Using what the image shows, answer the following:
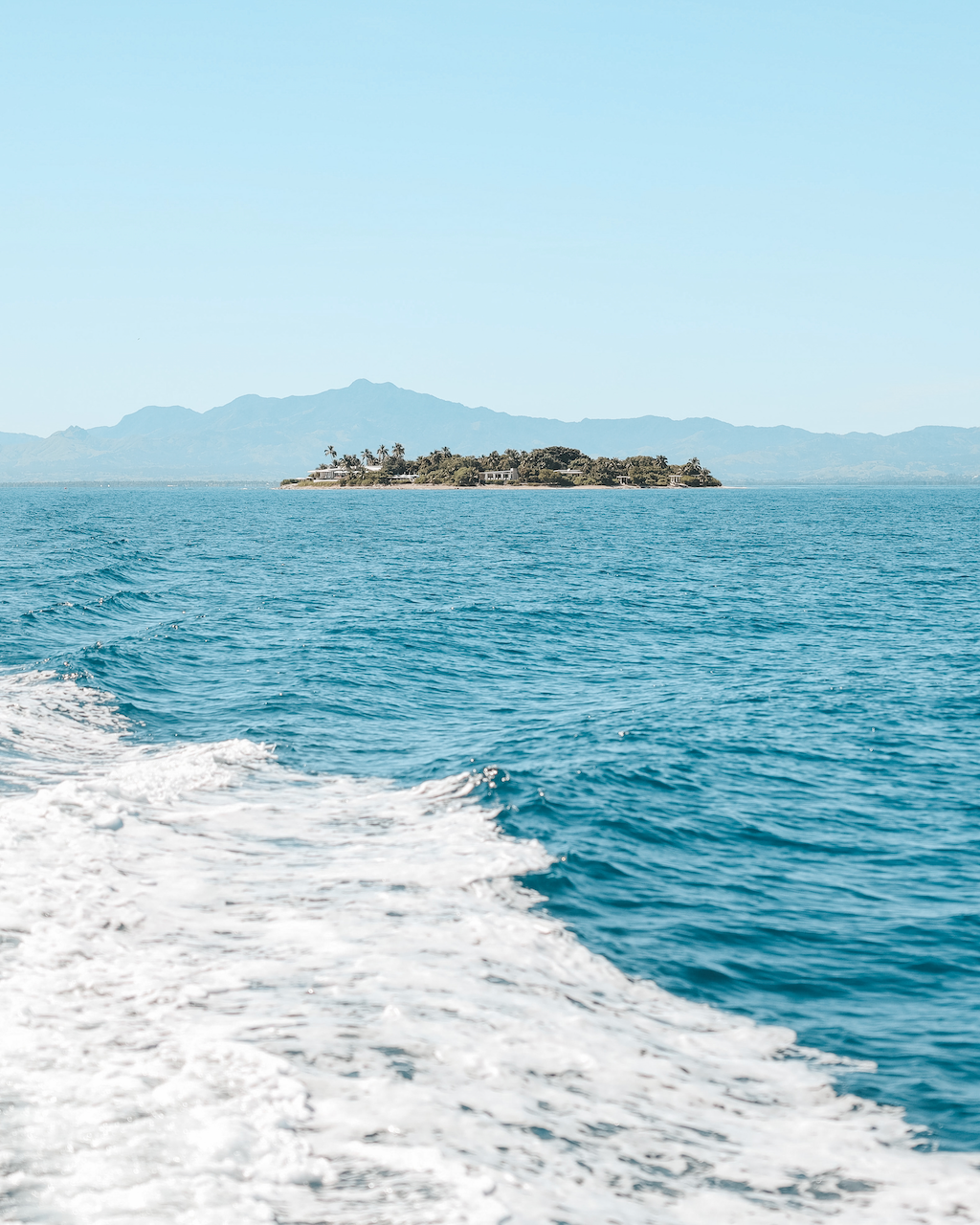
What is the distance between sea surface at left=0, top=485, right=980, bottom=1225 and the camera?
30.8 feet

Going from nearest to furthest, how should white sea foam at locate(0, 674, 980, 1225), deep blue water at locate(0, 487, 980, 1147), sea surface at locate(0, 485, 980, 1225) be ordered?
white sea foam at locate(0, 674, 980, 1225), sea surface at locate(0, 485, 980, 1225), deep blue water at locate(0, 487, 980, 1147)

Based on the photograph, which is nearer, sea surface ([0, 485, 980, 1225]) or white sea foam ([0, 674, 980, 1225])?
white sea foam ([0, 674, 980, 1225])

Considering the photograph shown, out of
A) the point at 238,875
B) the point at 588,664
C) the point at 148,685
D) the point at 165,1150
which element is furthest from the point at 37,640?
the point at 165,1150

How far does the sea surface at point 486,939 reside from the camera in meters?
9.38

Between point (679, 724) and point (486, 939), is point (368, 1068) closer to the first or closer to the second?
point (486, 939)

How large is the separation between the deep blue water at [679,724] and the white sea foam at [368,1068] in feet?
4.19

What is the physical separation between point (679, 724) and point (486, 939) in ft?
49.1

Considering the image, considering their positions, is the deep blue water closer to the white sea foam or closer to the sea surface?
the sea surface

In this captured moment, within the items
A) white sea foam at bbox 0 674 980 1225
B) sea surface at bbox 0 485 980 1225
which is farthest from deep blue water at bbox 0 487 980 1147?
white sea foam at bbox 0 674 980 1225

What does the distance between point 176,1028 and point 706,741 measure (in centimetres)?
1819

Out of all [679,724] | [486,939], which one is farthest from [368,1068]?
[679,724]

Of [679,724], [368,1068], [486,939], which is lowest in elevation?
[486,939]

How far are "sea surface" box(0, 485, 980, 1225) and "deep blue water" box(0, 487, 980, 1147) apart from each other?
119mm

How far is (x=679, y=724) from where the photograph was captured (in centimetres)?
2812
